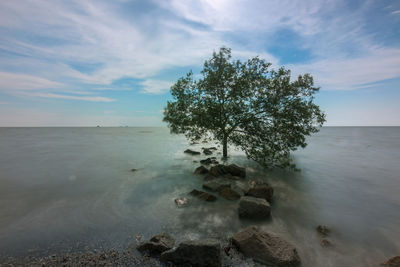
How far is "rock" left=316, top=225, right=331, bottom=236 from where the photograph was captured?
7.79m

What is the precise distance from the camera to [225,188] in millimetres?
11508

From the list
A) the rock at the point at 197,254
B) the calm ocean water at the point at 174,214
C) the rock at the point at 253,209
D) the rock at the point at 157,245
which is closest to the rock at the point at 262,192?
the calm ocean water at the point at 174,214

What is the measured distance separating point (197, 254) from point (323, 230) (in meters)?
6.16

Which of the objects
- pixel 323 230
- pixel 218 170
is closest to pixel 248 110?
pixel 218 170

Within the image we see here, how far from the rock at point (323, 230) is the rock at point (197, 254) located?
5348mm

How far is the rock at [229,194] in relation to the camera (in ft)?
35.9

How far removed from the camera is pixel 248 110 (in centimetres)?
1875

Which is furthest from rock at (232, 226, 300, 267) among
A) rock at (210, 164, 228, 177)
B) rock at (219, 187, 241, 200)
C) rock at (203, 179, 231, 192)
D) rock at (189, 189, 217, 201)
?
rock at (210, 164, 228, 177)

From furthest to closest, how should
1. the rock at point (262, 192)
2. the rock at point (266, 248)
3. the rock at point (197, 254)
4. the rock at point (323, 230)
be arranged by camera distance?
the rock at point (262, 192) < the rock at point (323, 230) < the rock at point (266, 248) < the rock at point (197, 254)

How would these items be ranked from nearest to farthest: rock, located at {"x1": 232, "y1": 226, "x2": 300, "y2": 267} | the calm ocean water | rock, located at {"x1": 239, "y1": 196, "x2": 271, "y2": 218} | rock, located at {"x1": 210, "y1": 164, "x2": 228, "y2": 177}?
rock, located at {"x1": 232, "y1": 226, "x2": 300, "y2": 267} < the calm ocean water < rock, located at {"x1": 239, "y1": 196, "x2": 271, "y2": 218} < rock, located at {"x1": 210, "y1": 164, "x2": 228, "y2": 177}

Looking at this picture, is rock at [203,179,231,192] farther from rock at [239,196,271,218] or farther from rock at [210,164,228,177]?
rock at [239,196,271,218]

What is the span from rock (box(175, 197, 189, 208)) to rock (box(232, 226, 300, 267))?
442 cm

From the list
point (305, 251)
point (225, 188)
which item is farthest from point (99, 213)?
point (305, 251)

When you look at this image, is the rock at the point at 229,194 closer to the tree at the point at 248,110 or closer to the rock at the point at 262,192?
the rock at the point at 262,192
